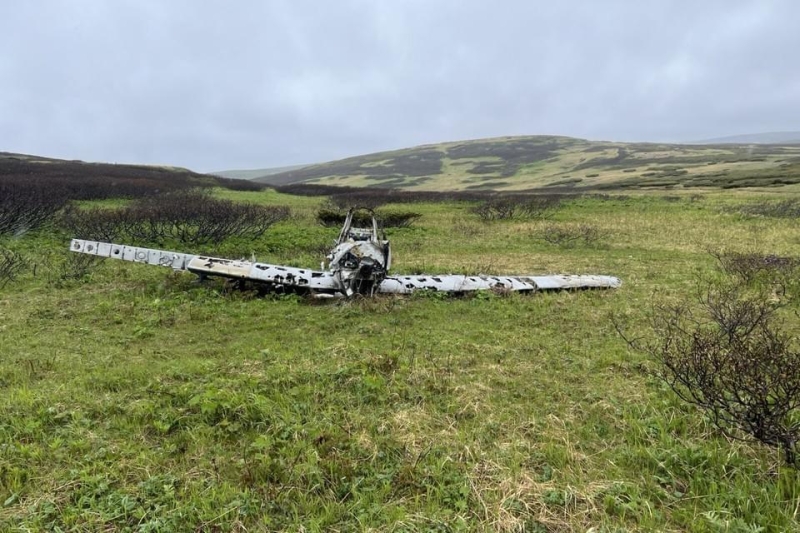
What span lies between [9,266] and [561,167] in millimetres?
84879

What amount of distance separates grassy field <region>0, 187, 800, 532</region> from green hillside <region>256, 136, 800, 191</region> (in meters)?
42.9

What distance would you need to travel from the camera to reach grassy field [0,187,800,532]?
11.2ft

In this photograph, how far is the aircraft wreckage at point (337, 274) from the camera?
980cm

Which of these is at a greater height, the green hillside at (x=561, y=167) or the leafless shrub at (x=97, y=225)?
the green hillside at (x=561, y=167)

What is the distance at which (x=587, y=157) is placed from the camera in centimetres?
9238

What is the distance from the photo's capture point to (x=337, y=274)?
9.86 metres

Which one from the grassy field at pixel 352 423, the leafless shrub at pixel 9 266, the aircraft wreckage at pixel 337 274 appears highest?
the leafless shrub at pixel 9 266

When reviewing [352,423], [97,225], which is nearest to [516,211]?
[97,225]

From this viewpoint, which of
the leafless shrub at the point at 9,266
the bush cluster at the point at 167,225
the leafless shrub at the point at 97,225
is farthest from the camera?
the bush cluster at the point at 167,225

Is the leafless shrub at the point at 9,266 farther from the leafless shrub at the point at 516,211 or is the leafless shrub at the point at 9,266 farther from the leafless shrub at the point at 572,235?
the leafless shrub at the point at 516,211

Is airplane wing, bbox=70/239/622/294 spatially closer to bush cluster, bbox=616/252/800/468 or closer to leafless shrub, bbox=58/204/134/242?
bush cluster, bbox=616/252/800/468

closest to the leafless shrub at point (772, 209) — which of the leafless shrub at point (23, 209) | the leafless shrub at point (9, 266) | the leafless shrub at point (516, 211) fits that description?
the leafless shrub at point (516, 211)

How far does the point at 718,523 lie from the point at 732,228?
21.2 m

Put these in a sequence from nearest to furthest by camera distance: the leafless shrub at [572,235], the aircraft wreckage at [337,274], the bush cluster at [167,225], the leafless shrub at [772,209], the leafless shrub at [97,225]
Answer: the aircraft wreckage at [337,274]
the leafless shrub at [97,225]
the bush cluster at [167,225]
the leafless shrub at [572,235]
the leafless shrub at [772,209]
